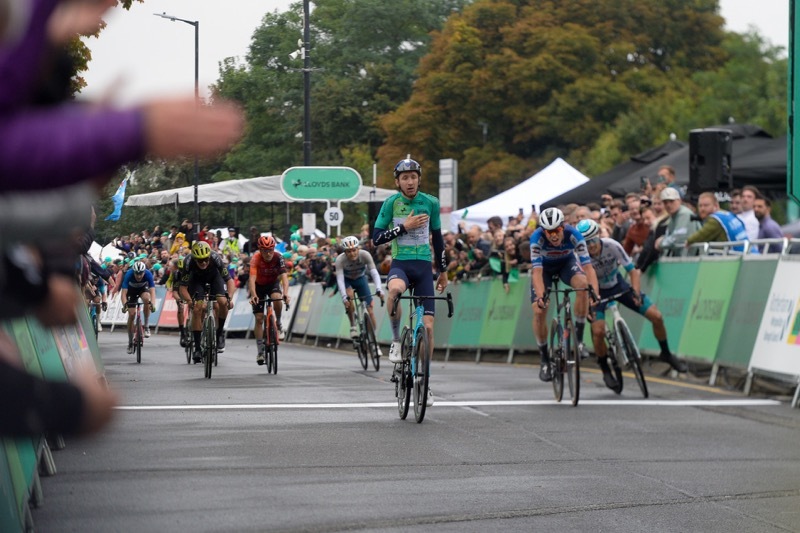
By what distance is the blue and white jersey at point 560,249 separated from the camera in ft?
49.9

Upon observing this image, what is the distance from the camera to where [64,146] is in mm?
2752

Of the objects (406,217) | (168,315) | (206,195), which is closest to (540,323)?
(406,217)

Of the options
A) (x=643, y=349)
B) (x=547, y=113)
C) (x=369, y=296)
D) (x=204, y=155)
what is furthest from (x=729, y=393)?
(x=547, y=113)

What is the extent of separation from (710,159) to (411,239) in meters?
7.03

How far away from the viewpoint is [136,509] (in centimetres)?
776

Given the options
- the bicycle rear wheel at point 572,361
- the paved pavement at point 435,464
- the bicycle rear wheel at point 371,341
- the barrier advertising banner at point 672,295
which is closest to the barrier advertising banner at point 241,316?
the bicycle rear wheel at point 371,341

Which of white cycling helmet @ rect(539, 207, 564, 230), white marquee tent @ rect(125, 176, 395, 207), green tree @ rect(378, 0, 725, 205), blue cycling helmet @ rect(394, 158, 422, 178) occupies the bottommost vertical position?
white marquee tent @ rect(125, 176, 395, 207)

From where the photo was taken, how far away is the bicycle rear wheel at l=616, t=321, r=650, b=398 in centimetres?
1548

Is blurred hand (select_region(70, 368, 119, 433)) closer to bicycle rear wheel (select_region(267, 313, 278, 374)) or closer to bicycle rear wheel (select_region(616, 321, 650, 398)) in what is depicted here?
bicycle rear wheel (select_region(616, 321, 650, 398))

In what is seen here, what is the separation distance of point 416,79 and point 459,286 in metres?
47.4

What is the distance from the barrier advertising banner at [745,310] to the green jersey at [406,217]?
189 inches

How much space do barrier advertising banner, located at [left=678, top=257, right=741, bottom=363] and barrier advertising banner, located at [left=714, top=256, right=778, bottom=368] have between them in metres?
0.15

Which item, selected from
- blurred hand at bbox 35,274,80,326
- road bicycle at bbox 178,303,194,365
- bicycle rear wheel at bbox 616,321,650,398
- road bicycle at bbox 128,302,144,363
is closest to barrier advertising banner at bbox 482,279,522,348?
road bicycle at bbox 178,303,194,365

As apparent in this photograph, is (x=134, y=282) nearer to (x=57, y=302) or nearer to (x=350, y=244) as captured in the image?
(x=350, y=244)
